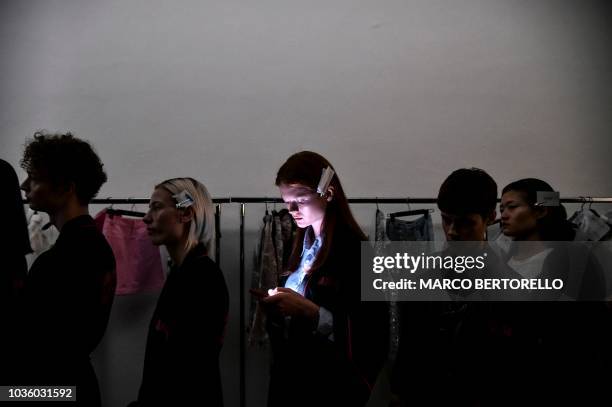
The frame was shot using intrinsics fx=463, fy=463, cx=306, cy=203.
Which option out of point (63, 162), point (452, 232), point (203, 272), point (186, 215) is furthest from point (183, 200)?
point (452, 232)

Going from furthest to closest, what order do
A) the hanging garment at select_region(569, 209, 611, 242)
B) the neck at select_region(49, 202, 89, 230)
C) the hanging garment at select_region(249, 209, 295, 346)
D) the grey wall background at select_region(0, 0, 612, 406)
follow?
the grey wall background at select_region(0, 0, 612, 406) < the hanging garment at select_region(569, 209, 611, 242) < the hanging garment at select_region(249, 209, 295, 346) < the neck at select_region(49, 202, 89, 230)

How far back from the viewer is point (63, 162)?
65.2 inches

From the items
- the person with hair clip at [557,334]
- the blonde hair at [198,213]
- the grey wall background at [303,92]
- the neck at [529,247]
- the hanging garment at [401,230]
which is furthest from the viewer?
the grey wall background at [303,92]

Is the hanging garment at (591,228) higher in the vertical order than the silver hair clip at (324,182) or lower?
lower

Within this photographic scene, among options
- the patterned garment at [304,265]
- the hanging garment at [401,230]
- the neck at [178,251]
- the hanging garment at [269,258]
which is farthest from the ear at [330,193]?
the hanging garment at [401,230]

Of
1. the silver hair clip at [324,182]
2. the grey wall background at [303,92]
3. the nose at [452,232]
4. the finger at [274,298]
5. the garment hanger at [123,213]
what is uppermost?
the grey wall background at [303,92]

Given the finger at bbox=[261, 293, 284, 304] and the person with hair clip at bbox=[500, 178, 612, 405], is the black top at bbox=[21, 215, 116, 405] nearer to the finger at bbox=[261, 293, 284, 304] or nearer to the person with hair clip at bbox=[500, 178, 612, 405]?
the finger at bbox=[261, 293, 284, 304]

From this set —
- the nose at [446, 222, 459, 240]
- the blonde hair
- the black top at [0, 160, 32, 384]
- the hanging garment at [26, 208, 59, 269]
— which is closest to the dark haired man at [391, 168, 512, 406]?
the nose at [446, 222, 459, 240]

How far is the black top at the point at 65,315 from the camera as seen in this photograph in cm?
142

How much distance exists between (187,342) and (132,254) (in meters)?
1.65

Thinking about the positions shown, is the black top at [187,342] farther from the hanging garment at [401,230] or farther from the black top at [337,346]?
the hanging garment at [401,230]

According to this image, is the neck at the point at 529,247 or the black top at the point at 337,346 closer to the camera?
the black top at the point at 337,346

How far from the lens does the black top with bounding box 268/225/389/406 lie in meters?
1.51

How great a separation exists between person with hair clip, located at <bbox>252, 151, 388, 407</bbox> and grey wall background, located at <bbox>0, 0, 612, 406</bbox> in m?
1.73
